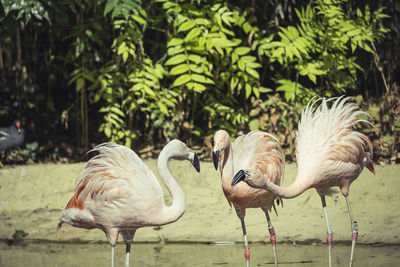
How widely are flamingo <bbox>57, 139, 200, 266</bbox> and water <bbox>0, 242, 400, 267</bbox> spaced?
63 centimetres

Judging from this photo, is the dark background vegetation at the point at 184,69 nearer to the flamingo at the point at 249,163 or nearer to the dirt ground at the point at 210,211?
the dirt ground at the point at 210,211

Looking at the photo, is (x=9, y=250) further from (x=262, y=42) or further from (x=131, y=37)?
(x=262, y=42)

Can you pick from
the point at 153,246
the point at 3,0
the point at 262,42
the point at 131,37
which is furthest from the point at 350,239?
the point at 3,0

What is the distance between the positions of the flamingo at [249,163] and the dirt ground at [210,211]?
88 cm

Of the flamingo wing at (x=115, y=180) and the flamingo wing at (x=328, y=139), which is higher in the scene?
the flamingo wing at (x=328, y=139)

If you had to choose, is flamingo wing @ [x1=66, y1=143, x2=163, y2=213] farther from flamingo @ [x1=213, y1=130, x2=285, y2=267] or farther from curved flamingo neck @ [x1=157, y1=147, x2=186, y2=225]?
flamingo @ [x1=213, y1=130, x2=285, y2=267]

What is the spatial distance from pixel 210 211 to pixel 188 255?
3.34ft

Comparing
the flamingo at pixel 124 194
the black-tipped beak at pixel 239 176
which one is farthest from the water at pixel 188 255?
the black-tipped beak at pixel 239 176

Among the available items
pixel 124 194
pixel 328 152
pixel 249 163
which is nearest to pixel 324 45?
pixel 328 152

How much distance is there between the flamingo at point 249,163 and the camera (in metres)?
4.75

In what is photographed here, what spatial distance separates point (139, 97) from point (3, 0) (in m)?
2.01

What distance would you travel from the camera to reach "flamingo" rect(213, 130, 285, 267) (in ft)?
15.6

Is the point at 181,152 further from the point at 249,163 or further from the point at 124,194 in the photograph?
the point at 249,163

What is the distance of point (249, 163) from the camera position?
4.95 m
